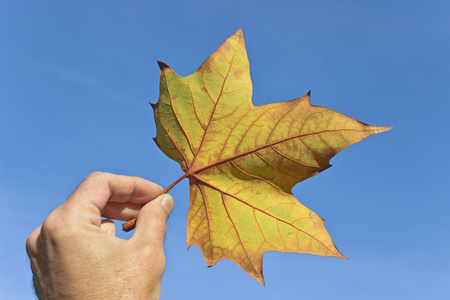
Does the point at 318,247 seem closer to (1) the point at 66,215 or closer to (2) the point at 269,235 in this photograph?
(2) the point at 269,235

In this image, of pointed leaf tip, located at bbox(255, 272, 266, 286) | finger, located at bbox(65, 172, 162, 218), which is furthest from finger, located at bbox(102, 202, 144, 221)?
pointed leaf tip, located at bbox(255, 272, 266, 286)

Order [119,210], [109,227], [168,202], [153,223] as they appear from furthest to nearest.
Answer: [119,210] → [109,227] → [168,202] → [153,223]

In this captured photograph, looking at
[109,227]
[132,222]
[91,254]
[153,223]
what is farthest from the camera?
[109,227]

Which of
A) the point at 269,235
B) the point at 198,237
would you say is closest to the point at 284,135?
the point at 269,235

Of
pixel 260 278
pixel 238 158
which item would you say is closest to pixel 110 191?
pixel 238 158

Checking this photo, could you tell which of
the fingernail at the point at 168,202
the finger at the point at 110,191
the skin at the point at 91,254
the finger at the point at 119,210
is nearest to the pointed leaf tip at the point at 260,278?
the skin at the point at 91,254

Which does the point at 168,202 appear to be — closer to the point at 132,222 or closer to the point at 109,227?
the point at 132,222

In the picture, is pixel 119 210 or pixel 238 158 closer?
→ pixel 238 158
